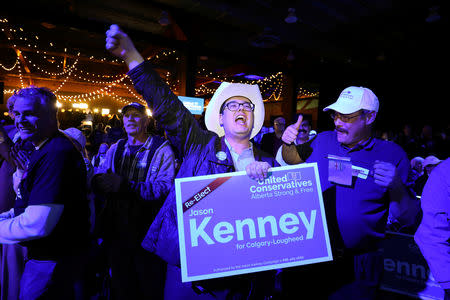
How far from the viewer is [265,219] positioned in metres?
1.42

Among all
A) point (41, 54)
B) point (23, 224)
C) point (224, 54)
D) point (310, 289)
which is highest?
point (41, 54)

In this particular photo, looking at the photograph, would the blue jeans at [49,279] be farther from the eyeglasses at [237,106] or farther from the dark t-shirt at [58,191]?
the eyeglasses at [237,106]

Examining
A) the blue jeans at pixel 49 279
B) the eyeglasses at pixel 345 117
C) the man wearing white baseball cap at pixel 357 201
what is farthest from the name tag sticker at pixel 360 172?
the blue jeans at pixel 49 279

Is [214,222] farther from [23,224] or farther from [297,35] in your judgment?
[297,35]

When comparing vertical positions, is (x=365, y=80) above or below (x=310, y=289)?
above

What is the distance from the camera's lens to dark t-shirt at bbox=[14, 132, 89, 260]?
1.45m

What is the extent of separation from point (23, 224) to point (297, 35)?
34.8ft

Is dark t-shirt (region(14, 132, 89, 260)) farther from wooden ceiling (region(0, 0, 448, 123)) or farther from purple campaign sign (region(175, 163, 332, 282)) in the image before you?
wooden ceiling (region(0, 0, 448, 123))

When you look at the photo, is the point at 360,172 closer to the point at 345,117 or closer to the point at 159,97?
the point at 345,117

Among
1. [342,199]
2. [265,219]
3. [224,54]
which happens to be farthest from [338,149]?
[224,54]

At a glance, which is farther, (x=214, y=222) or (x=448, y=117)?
(x=448, y=117)

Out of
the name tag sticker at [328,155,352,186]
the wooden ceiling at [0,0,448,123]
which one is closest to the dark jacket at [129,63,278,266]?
the name tag sticker at [328,155,352,186]

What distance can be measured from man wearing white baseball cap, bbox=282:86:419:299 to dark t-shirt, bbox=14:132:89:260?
54.1 inches

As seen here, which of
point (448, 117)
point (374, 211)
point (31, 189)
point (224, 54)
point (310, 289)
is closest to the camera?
point (31, 189)
